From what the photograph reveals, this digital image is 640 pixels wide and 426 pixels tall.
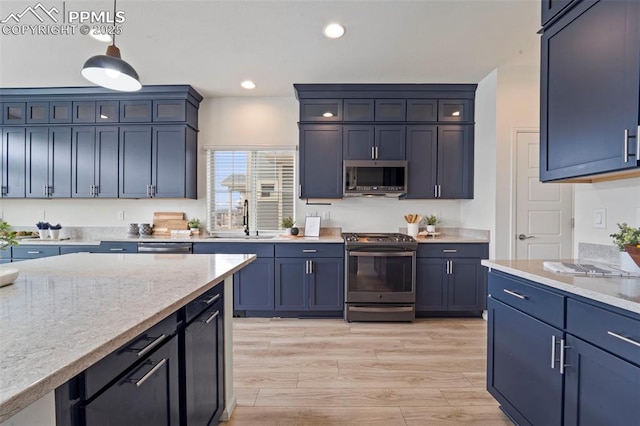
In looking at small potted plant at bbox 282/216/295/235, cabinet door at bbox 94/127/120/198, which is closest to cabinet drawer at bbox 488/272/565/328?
small potted plant at bbox 282/216/295/235

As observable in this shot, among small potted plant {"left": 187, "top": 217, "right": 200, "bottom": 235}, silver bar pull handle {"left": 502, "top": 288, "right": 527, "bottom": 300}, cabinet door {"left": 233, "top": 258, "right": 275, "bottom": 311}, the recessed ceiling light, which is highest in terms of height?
the recessed ceiling light

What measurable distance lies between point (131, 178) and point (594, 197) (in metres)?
4.47

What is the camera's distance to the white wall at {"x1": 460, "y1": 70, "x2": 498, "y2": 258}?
127 inches

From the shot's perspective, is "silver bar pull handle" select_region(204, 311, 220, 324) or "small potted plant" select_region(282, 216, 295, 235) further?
"small potted plant" select_region(282, 216, 295, 235)

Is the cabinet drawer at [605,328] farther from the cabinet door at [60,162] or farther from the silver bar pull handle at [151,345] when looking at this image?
the cabinet door at [60,162]

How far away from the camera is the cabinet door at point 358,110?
3598 mm

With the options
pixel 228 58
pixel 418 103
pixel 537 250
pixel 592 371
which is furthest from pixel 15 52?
pixel 537 250

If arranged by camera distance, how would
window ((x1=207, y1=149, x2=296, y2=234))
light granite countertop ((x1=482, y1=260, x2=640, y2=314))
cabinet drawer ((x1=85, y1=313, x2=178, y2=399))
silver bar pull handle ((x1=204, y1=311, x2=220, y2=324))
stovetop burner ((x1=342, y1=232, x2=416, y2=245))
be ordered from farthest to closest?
window ((x1=207, y1=149, x2=296, y2=234))
stovetop burner ((x1=342, y1=232, x2=416, y2=245))
silver bar pull handle ((x1=204, y1=311, x2=220, y2=324))
light granite countertop ((x1=482, y1=260, x2=640, y2=314))
cabinet drawer ((x1=85, y1=313, x2=178, y2=399))

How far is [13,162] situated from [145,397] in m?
4.41

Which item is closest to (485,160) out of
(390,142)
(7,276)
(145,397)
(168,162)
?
(390,142)

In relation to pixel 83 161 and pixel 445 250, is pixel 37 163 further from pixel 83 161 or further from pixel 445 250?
pixel 445 250

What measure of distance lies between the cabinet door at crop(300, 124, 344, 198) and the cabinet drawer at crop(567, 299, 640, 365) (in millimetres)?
2654

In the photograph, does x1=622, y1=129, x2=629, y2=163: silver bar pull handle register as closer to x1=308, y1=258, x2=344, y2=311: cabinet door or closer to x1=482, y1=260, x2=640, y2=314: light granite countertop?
x1=482, y1=260, x2=640, y2=314: light granite countertop

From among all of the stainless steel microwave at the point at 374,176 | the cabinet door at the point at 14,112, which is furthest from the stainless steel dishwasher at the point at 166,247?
the cabinet door at the point at 14,112
